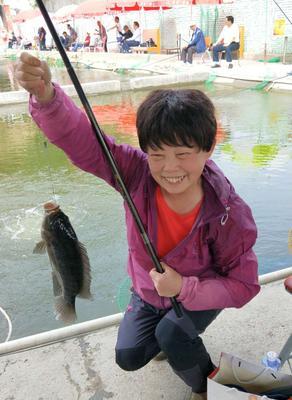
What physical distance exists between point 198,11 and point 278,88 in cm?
1240

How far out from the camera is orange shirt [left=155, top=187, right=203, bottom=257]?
70.2 inches

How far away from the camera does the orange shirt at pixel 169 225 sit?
5.85 feet

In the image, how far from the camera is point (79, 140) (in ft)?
5.46

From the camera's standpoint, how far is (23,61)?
1341mm

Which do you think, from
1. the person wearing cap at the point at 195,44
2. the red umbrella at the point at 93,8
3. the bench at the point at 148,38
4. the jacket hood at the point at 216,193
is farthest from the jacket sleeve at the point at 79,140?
the red umbrella at the point at 93,8

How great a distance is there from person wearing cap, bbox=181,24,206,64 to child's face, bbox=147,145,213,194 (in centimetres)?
1610

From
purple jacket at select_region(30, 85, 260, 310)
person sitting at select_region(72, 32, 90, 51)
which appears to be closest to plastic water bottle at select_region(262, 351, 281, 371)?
Answer: purple jacket at select_region(30, 85, 260, 310)

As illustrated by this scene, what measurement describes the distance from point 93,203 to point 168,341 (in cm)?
347

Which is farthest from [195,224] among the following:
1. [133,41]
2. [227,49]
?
[133,41]

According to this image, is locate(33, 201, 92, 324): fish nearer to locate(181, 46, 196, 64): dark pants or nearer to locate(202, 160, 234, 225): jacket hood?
locate(202, 160, 234, 225): jacket hood

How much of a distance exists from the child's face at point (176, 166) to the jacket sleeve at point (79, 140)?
181mm

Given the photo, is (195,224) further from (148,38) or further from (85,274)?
(148,38)

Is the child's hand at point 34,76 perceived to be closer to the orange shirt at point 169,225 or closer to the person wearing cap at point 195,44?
the orange shirt at point 169,225

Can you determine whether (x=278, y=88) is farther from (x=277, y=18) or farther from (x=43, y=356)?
(x=43, y=356)
